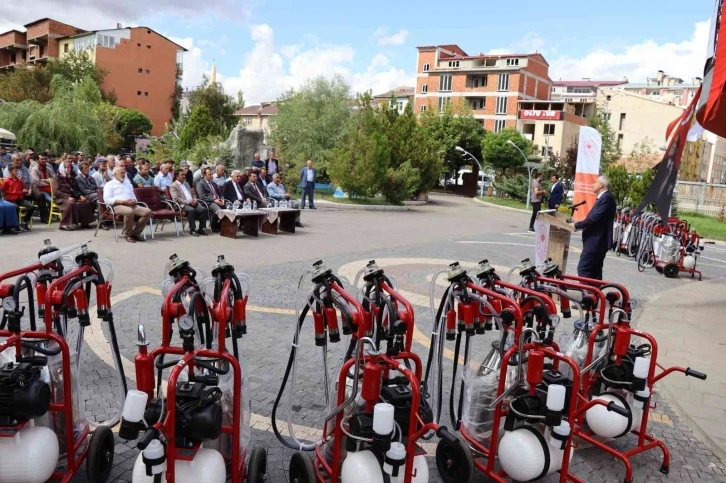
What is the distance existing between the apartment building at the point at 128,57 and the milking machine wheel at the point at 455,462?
62847mm

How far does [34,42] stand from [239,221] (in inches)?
2920

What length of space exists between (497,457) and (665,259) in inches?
403

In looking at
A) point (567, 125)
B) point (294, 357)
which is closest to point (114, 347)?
point (294, 357)

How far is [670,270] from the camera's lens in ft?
39.5

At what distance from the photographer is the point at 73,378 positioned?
347 centimetres

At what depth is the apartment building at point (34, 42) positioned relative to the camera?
70.2 metres

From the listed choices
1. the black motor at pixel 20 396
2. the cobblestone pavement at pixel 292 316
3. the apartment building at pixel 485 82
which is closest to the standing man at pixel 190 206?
the cobblestone pavement at pixel 292 316

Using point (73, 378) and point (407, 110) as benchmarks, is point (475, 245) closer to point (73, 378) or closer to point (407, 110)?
point (73, 378)

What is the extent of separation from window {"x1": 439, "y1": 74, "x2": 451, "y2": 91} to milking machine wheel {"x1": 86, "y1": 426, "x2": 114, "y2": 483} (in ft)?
239

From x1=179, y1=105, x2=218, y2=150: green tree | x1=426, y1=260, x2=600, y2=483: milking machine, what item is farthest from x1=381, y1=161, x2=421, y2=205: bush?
x1=426, y1=260, x2=600, y2=483: milking machine

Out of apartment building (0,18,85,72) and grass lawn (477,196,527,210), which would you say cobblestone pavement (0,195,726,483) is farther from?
apartment building (0,18,85,72)

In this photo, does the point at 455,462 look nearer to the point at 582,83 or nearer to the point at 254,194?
the point at 254,194

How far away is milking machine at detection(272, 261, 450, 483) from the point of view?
294 cm

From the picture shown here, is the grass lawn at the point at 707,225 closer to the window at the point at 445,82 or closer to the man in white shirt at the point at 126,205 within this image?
the man in white shirt at the point at 126,205
